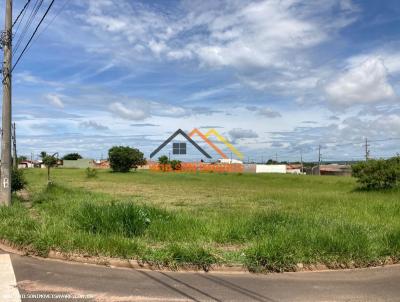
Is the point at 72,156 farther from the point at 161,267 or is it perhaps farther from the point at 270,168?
the point at 161,267

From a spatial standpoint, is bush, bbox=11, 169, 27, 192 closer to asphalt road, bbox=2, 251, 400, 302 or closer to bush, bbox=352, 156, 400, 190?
asphalt road, bbox=2, 251, 400, 302

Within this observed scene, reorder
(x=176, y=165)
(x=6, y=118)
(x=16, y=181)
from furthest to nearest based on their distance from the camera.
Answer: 1. (x=176, y=165)
2. (x=16, y=181)
3. (x=6, y=118)

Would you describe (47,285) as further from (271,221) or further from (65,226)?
(271,221)

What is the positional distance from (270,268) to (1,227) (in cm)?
645

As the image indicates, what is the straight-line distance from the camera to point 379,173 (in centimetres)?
3072

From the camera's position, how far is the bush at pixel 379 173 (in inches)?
1193

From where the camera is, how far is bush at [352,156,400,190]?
30.3 meters

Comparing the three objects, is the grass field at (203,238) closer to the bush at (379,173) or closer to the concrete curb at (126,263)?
the concrete curb at (126,263)

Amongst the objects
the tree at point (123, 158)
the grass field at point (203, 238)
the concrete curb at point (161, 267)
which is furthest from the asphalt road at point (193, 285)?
the tree at point (123, 158)

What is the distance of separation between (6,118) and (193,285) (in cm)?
1172

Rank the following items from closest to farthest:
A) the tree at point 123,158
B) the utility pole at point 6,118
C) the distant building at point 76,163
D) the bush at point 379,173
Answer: the utility pole at point 6,118 < the bush at point 379,173 < the tree at point 123,158 < the distant building at point 76,163

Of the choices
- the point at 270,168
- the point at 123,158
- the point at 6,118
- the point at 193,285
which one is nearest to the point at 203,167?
the point at 270,168

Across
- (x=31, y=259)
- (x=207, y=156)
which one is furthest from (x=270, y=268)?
(x=207, y=156)

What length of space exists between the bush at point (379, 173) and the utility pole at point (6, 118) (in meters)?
22.3
